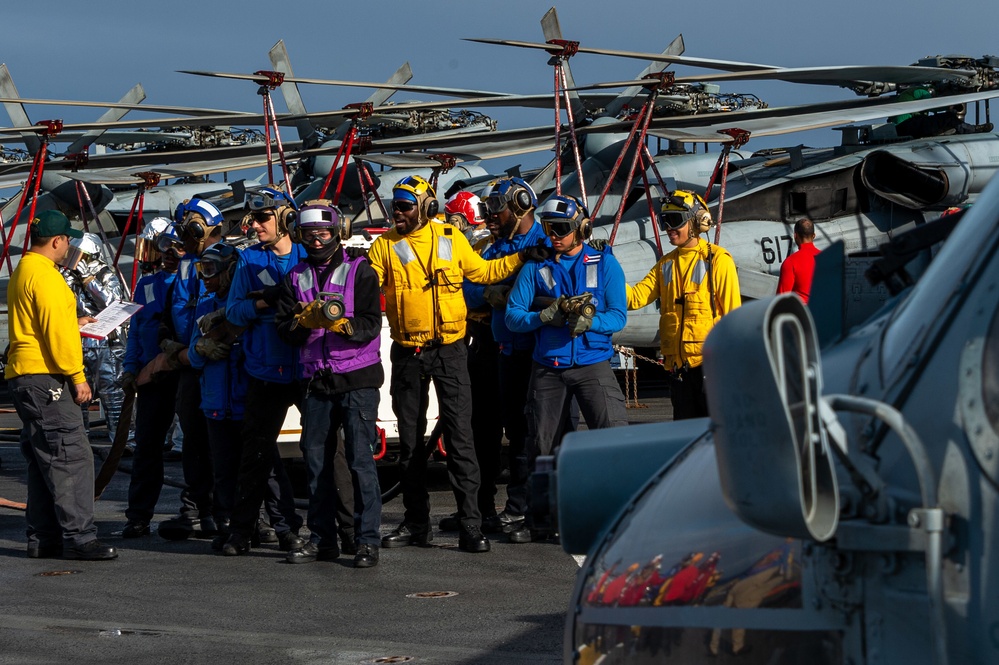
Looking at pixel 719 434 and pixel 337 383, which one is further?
pixel 337 383

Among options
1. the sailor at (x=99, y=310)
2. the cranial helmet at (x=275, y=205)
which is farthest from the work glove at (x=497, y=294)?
the sailor at (x=99, y=310)

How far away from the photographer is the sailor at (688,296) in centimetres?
820

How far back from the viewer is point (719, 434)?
1.76 metres

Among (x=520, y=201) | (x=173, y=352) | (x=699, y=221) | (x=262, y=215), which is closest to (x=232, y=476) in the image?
(x=173, y=352)

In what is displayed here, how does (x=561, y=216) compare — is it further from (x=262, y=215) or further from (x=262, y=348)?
(x=262, y=348)

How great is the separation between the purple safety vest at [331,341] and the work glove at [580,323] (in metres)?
1.16

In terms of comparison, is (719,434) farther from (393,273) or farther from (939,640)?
(393,273)

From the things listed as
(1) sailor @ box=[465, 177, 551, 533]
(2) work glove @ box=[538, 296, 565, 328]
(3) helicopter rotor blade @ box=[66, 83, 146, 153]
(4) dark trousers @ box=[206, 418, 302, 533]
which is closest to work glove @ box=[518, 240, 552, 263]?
(1) sailor @ box=[465, 177, 551, 533]

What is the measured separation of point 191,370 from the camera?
838 centimetres

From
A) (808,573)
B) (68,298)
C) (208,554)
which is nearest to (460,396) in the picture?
(208,554)

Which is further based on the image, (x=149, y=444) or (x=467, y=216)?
(x=467, y=216)

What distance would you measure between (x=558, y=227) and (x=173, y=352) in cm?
262

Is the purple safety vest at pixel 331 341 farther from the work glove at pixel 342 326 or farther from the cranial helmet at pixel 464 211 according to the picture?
the cranial helmet at pixel 464 211

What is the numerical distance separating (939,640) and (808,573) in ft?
0.94
